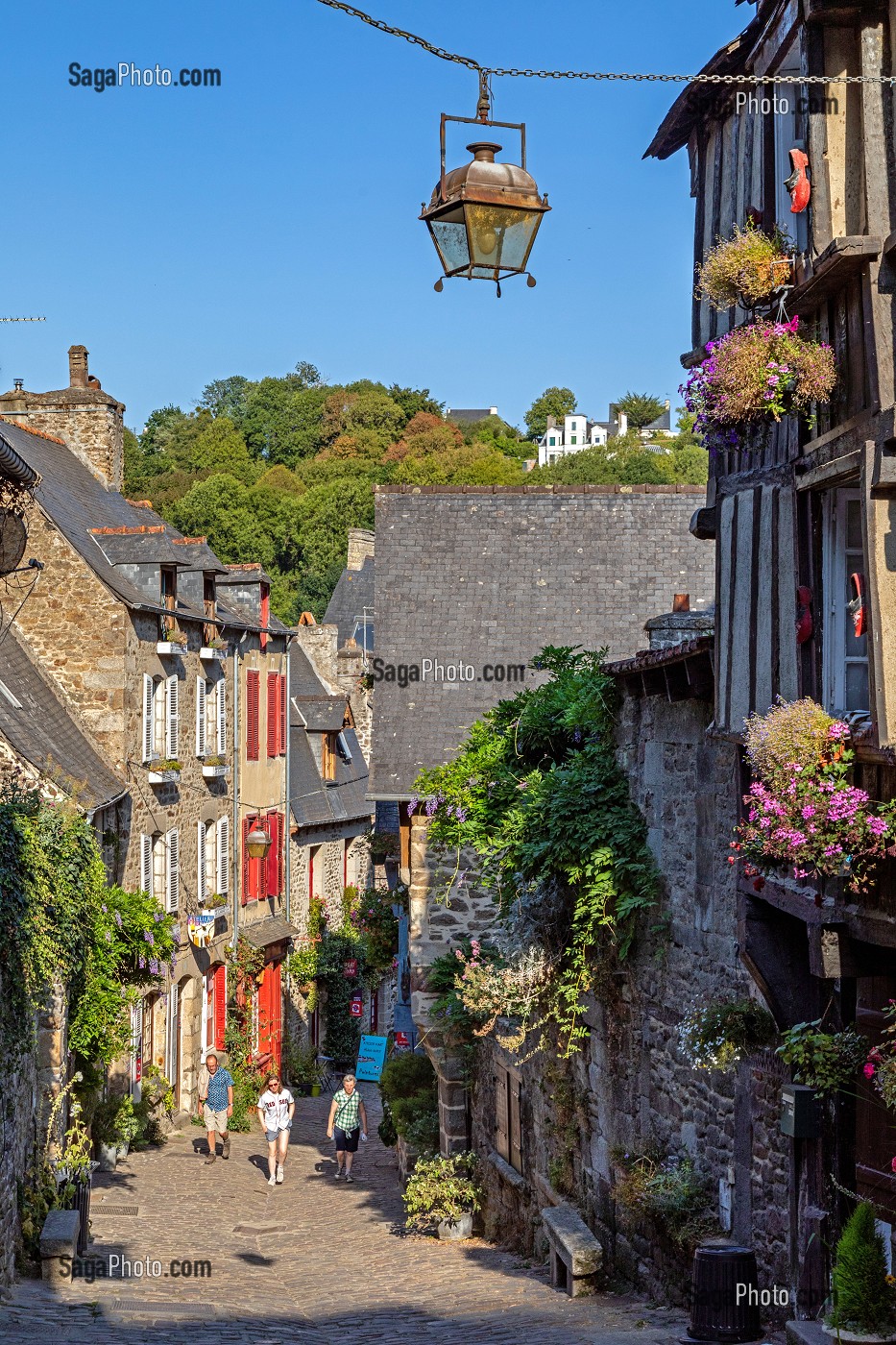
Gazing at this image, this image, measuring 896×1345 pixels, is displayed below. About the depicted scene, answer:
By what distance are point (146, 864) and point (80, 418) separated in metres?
7.34

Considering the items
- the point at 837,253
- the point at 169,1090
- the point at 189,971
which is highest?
the point at 837,253

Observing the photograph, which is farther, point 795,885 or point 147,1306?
point 147,1306

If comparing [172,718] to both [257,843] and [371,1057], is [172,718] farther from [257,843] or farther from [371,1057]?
[371,1057]

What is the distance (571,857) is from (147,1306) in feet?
13.3

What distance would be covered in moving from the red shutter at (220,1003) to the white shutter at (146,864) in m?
3.55

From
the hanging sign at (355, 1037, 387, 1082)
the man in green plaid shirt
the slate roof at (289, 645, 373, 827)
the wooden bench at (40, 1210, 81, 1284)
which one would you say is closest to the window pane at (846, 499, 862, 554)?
the wooden bench at (40, 1210, 81, 1284)

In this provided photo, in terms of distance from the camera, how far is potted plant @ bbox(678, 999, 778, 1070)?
765cm

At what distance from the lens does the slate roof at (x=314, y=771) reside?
1120 inches

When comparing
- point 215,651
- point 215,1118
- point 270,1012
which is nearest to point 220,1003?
point 270,1012

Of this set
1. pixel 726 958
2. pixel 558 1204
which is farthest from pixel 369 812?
pixel 726 958

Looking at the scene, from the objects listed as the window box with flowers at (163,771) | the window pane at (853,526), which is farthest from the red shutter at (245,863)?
the window pane at (853,526)

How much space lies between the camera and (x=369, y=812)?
104ft

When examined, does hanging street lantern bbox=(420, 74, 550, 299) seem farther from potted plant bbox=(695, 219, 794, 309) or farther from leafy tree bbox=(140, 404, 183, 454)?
leafy tree bbox=(140, 404, 183, 454)

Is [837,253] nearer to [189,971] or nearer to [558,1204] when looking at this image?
[558,1204]
